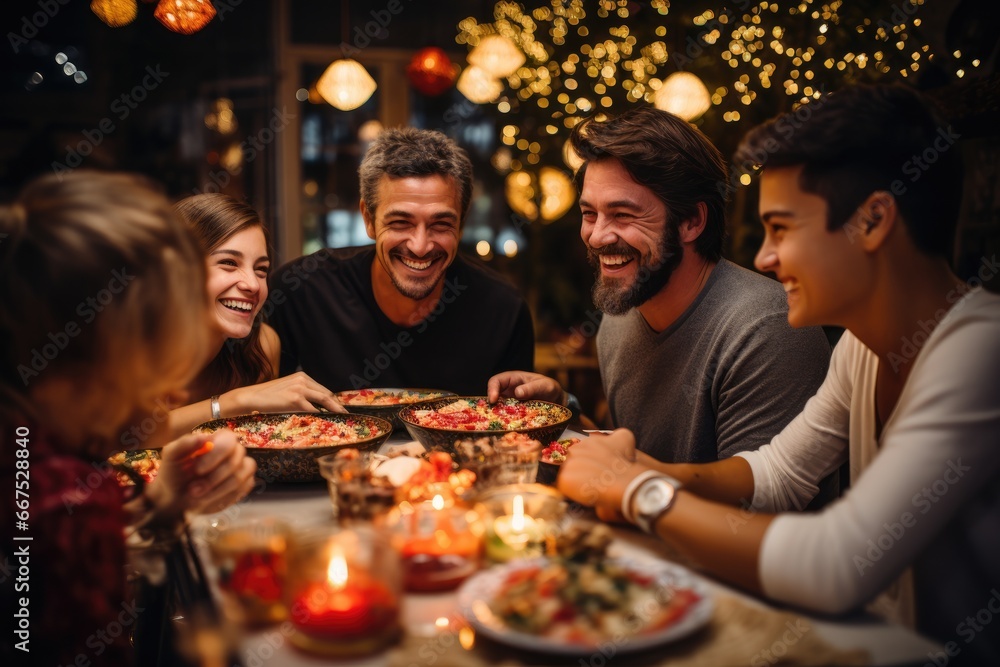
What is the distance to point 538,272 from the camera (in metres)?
6.59

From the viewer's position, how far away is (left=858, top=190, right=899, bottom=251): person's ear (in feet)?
4.53

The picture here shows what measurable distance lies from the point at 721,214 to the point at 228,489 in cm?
171

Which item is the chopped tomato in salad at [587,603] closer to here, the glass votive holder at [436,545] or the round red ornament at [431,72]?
the glass votive holder at [436,545]

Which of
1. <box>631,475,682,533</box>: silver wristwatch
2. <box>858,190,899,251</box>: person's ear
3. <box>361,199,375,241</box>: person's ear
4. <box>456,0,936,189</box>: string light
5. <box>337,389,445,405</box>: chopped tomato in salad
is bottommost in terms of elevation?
<box>337,389,445,405</box>: chopped tomato in salad

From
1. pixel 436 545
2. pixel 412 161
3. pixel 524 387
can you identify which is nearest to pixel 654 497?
pixel 436 545

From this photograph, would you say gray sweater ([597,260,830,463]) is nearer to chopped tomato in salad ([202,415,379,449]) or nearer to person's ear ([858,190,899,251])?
person's ear ([858,190,899,251])

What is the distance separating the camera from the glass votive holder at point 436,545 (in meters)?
1.24

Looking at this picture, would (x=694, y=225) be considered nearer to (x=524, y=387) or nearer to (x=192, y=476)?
(x=524, y=387)

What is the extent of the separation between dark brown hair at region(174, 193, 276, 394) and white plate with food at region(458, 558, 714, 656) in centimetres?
170

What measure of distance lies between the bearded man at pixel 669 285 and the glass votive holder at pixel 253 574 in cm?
128

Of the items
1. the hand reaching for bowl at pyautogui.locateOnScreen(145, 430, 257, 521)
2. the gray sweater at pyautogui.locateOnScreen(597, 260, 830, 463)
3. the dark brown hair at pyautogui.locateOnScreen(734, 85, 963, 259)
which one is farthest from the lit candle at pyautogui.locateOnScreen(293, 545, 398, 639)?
the gray sweater at pyautogui.locateOnScreen(597, 260, 830, 463)

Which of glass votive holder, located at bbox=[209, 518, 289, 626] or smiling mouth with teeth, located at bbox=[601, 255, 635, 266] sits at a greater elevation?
smiling mouth with teeth, located at bbox=[601, 255, 635, 266]

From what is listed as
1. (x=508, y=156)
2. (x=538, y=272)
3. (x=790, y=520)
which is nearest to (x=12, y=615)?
(x=790, y=520)

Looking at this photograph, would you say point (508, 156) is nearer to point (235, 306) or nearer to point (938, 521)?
point (235, 306)
